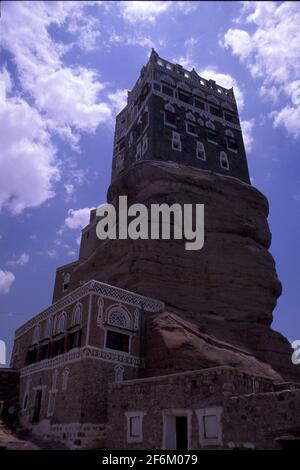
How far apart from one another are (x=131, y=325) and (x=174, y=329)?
2.73 m

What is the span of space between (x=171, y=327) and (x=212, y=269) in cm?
846

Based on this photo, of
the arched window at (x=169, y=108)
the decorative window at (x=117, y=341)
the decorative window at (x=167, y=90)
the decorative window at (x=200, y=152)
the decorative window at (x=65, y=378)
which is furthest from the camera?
the decorative window at (x=167, y=90)

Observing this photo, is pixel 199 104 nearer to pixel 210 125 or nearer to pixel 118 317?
pixel 210 125

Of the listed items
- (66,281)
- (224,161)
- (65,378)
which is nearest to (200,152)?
(224,161)

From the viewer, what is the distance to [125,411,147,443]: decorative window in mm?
17125

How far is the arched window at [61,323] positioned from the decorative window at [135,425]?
28.6 feet

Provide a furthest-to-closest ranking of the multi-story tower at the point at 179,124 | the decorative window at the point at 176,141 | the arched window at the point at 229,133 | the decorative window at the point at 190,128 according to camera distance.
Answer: the arched window at the point at 229,133
the decorative window at the point at 190,128
the multi-story tower at the point at 179,124
the decorative window at the point at 176,141

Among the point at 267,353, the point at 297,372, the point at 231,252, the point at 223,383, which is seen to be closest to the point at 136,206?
the point at 231,252

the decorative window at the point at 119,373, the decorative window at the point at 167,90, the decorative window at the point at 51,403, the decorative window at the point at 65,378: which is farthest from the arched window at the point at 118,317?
the decorative window at the point at 167,90

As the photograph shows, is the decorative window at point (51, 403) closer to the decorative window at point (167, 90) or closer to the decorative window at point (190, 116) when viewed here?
the decorative window at point (190, 116)

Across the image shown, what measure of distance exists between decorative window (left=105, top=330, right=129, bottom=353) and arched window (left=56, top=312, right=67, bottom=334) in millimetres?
3471

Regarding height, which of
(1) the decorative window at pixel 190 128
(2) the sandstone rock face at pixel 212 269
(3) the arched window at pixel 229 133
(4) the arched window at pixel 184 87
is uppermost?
(4) the arched window at pixel 184 87

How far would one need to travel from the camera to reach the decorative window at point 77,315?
23.8 meters
